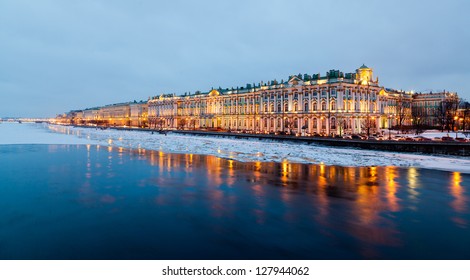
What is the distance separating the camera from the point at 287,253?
11938 millimetres

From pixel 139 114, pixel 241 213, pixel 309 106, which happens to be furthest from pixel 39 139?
pixel 139 114

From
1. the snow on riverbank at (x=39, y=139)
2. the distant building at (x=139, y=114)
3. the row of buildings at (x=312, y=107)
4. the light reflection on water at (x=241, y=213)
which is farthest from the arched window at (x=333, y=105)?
the distant building at (x=139, y=114)

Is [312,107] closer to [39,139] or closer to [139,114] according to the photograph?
[39,139]

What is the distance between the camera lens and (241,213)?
16844 mm

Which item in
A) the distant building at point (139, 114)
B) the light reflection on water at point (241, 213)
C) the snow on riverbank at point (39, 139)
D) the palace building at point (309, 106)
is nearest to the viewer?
the light reflection on water at point (241, 213)

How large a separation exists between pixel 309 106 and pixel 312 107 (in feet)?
3.09

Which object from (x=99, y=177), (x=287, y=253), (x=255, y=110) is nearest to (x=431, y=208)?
(x=287, y=253)

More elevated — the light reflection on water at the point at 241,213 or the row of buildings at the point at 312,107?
the row of buildings at the point at 312,107

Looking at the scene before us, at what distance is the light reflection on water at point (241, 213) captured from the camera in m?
12.4

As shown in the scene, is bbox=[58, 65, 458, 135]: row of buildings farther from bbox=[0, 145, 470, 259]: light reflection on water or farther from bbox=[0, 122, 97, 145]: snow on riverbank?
bbox=[0, 122, 97, 145]: snow on riverbank

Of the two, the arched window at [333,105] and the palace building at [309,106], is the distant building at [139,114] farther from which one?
the arched window at [333,105]

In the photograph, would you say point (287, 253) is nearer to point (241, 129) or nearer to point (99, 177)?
point (99, 177)
